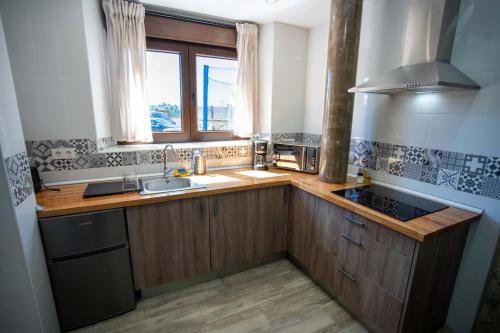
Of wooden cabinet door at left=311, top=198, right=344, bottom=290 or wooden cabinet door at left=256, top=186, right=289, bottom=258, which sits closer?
wooden cabinet door at left=311, top=198, right=344, bottom=290

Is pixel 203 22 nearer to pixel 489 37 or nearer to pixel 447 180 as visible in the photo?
pixel 489 37

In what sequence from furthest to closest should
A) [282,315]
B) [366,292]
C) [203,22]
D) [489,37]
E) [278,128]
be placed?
[278,128] → [203,22] → [282,315] → [366,292] → [489,37]

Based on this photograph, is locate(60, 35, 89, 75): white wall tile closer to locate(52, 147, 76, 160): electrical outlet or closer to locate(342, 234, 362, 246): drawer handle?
locate(52, 147, 76, 160): electrical outlet

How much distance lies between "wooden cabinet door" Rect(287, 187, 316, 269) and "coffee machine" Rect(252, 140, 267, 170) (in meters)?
0.47

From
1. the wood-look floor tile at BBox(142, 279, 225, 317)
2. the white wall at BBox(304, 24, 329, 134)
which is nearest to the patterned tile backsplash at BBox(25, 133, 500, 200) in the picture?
the white wall at BBox(304, 24, 329, 134)

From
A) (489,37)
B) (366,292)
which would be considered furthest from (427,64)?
(366,292)

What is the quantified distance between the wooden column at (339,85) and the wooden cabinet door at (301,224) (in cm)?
A: 25

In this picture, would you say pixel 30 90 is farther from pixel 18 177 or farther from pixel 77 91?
pixel 18 177

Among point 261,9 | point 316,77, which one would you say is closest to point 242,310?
point 316,77

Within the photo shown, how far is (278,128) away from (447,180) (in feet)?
4.99

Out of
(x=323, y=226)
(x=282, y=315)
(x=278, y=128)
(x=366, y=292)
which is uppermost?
(x=278, y=128)

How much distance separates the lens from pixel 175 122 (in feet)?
A: 8.12

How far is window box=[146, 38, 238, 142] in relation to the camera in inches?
91.8

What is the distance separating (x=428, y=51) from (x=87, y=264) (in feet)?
7.83
